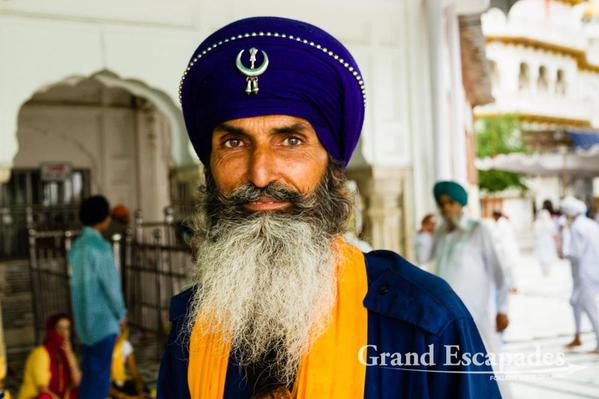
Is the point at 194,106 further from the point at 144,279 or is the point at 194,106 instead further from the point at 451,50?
the point at 451,50

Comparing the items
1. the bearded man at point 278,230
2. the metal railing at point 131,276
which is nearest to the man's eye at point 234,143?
the bearded man at point 278,230

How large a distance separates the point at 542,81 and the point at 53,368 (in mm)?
29433

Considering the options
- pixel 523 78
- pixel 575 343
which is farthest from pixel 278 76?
pixel 523 78

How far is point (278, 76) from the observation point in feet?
4.02

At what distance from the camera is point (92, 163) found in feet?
26.6

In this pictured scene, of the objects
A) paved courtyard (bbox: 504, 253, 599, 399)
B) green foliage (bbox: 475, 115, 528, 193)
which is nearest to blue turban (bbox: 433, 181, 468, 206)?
paved courtyard (bbox: 504, 253, 599, 399)

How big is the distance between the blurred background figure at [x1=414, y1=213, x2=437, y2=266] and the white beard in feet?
11.7

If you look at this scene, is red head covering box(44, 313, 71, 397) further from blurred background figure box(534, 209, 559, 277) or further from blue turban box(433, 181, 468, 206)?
blurred background figure box(534, 209, 559, 277)

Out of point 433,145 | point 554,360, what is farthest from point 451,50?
point 554,360

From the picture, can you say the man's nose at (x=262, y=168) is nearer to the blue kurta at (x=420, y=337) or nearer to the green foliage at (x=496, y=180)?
the blue kurta at (x=420, y=337)

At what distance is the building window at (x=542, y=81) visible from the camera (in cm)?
2930

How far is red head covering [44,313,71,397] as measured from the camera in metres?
3.96

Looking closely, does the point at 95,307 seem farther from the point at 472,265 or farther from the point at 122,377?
the point at 472,265

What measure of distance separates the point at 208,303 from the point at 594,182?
2851 cm
